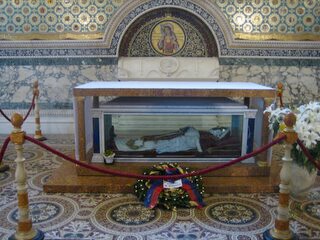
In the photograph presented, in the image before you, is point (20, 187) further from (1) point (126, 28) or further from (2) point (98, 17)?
(2) point (98, 17)

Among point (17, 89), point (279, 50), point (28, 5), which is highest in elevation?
point (28, 5)

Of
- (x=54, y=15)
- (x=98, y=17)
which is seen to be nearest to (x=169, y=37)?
(x=98, y=17)

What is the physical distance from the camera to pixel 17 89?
7332 millimetres

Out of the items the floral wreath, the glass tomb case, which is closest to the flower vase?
the glass tomb case

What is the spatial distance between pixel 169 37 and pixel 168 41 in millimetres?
84

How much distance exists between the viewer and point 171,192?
382cm

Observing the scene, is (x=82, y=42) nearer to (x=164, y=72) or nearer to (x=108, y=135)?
(x=164, y=72)

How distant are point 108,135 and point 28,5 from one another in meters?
4.01

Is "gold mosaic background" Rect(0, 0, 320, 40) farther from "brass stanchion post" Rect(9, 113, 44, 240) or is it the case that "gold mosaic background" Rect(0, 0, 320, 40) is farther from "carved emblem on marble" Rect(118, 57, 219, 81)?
"brass stanchion post" Rect(9, 113, 44, 240)

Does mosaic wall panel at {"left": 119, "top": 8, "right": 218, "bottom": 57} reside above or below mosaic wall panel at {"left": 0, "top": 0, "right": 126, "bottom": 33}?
below

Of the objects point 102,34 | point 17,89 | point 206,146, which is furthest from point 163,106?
point 17,89

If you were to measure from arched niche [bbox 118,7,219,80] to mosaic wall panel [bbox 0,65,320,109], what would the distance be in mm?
385

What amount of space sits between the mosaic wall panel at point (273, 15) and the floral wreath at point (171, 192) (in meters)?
4.13

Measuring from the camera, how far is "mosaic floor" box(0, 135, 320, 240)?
3.24 meters
